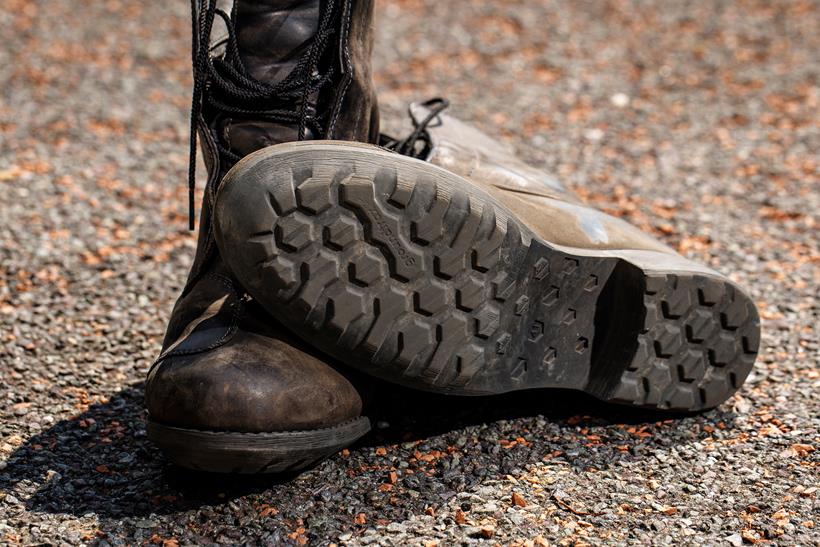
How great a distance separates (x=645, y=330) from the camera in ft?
8.15

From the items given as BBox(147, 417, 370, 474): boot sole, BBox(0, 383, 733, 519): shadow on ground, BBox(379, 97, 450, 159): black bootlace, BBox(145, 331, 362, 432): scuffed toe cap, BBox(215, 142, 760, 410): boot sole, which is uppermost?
BBox(379, 97, 450, 159): black bootlace

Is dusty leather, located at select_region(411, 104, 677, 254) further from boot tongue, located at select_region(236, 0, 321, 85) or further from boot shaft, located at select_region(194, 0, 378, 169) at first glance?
boot tongue, located at select_region(236, 0, 321, 85)

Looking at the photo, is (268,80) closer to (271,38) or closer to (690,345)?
(271,38)

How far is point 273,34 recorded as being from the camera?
2.51 metres

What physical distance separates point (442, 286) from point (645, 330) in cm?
59

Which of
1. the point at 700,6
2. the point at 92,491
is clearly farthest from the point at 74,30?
the point at 92,491

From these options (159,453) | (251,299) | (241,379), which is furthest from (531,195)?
(159,453)

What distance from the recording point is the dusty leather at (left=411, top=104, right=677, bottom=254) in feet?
8.33

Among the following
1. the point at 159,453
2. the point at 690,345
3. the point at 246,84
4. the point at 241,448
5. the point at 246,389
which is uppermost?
the point at 246,84

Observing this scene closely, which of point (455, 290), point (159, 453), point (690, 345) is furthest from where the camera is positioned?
point (690, 345)

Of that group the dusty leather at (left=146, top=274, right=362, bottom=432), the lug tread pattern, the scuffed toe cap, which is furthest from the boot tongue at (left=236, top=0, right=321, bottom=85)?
the lug tread pattern

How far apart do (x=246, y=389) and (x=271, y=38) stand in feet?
3.03

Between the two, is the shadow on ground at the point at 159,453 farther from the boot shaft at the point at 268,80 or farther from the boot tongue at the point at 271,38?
the boot tongue at the point at 271,38

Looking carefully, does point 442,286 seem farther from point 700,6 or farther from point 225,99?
point 700,6
